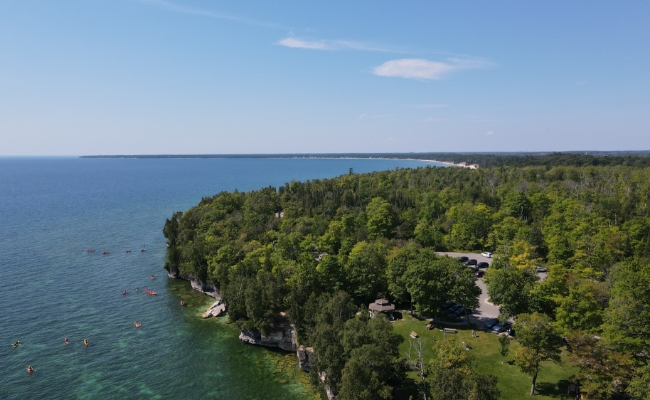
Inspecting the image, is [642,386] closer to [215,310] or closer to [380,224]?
[215,310]

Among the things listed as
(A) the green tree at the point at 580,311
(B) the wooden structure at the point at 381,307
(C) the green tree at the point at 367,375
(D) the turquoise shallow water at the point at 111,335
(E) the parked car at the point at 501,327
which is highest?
(A) the green tree at the point at 580,311

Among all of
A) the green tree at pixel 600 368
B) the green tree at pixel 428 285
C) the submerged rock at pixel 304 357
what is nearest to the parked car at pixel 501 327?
the green tree at pixel 428 285

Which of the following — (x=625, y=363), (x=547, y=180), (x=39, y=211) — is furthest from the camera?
(x=547, y=180)

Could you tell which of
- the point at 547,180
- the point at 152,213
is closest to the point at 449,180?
the point at 547,180

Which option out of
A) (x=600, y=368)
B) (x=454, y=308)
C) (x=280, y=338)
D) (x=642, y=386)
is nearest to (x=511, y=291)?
(x=454, y=308)

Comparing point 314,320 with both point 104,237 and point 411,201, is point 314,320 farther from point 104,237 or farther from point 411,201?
point 104,237

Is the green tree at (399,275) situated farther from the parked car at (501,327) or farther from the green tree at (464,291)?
the parked car at (501,327)
